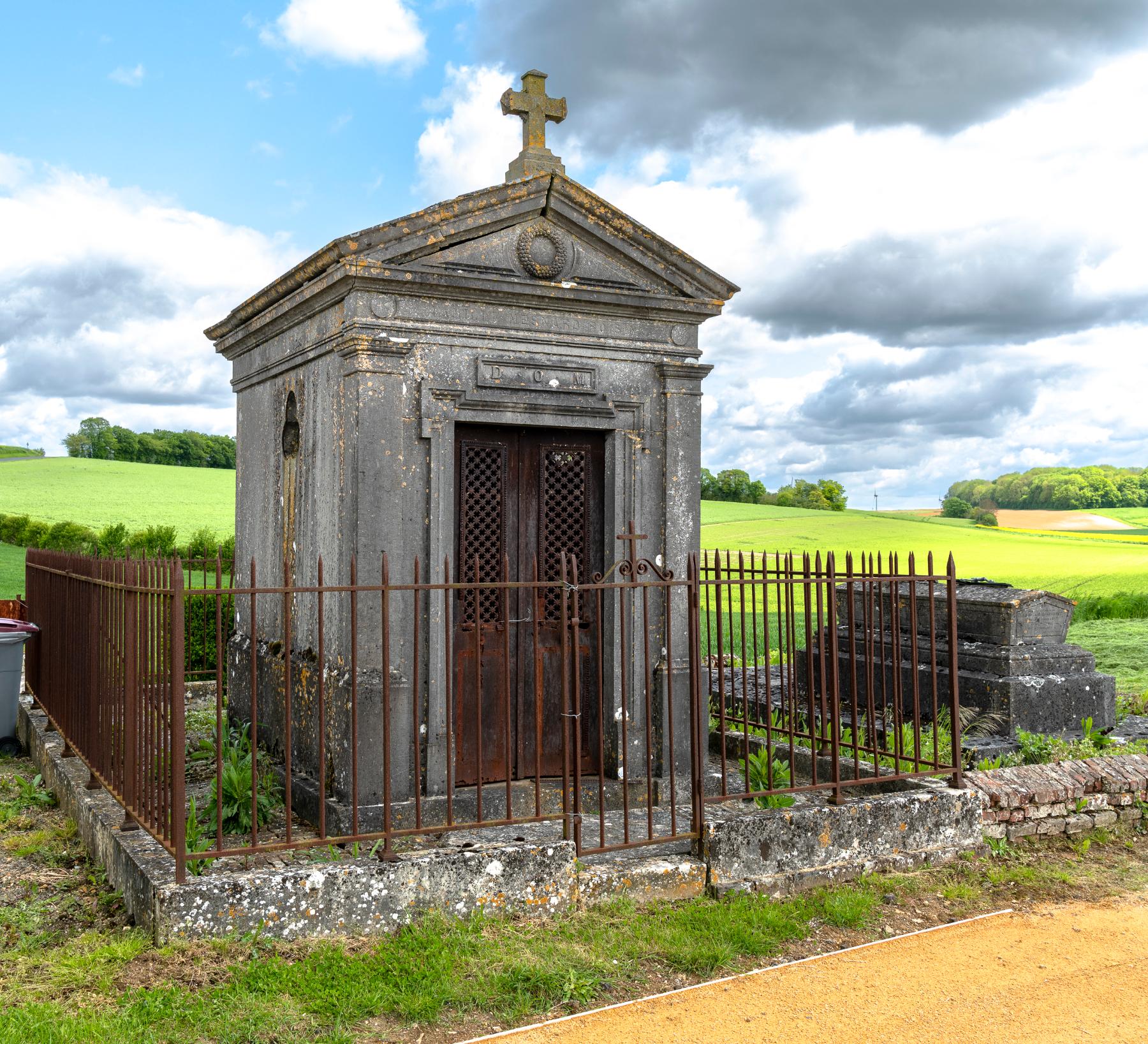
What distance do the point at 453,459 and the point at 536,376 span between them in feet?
2.52

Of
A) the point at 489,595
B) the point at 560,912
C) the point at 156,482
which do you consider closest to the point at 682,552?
the point at 489,595

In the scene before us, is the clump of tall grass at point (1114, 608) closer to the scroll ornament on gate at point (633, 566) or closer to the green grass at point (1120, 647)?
the green grass at point (1120, 647)

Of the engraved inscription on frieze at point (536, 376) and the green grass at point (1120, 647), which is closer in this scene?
the engraved inscription on frieze at point (536, 376)

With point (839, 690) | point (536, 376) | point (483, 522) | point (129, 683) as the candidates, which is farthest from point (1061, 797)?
point (129, 683)

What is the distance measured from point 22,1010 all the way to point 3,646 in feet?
20.0

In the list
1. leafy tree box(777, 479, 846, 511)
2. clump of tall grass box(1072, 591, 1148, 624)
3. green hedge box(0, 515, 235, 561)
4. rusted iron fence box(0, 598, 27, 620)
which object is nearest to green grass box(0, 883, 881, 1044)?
green hedge box(0, 515, 235, 561)

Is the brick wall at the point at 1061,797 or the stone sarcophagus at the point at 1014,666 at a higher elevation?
the stone sarcophagus at the point at 1014,666

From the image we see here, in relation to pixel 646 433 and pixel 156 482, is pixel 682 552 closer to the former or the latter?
pixel 646 433

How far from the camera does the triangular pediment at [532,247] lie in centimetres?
620

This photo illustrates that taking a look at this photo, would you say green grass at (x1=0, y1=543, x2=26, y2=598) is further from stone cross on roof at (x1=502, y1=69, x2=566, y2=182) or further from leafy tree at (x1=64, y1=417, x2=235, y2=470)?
leafy tree at (x1=64, y1=417, x2=235, y2=470)

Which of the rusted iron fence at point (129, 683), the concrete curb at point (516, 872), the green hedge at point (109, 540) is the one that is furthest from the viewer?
the green hedge at point (109, 540)

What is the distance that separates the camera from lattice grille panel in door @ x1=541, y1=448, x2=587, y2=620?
6.87 m

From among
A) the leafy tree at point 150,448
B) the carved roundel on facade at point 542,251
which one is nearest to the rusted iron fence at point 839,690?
the carved roundel on facade at point 542,251

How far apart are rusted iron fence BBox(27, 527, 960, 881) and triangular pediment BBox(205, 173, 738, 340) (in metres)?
1.84
